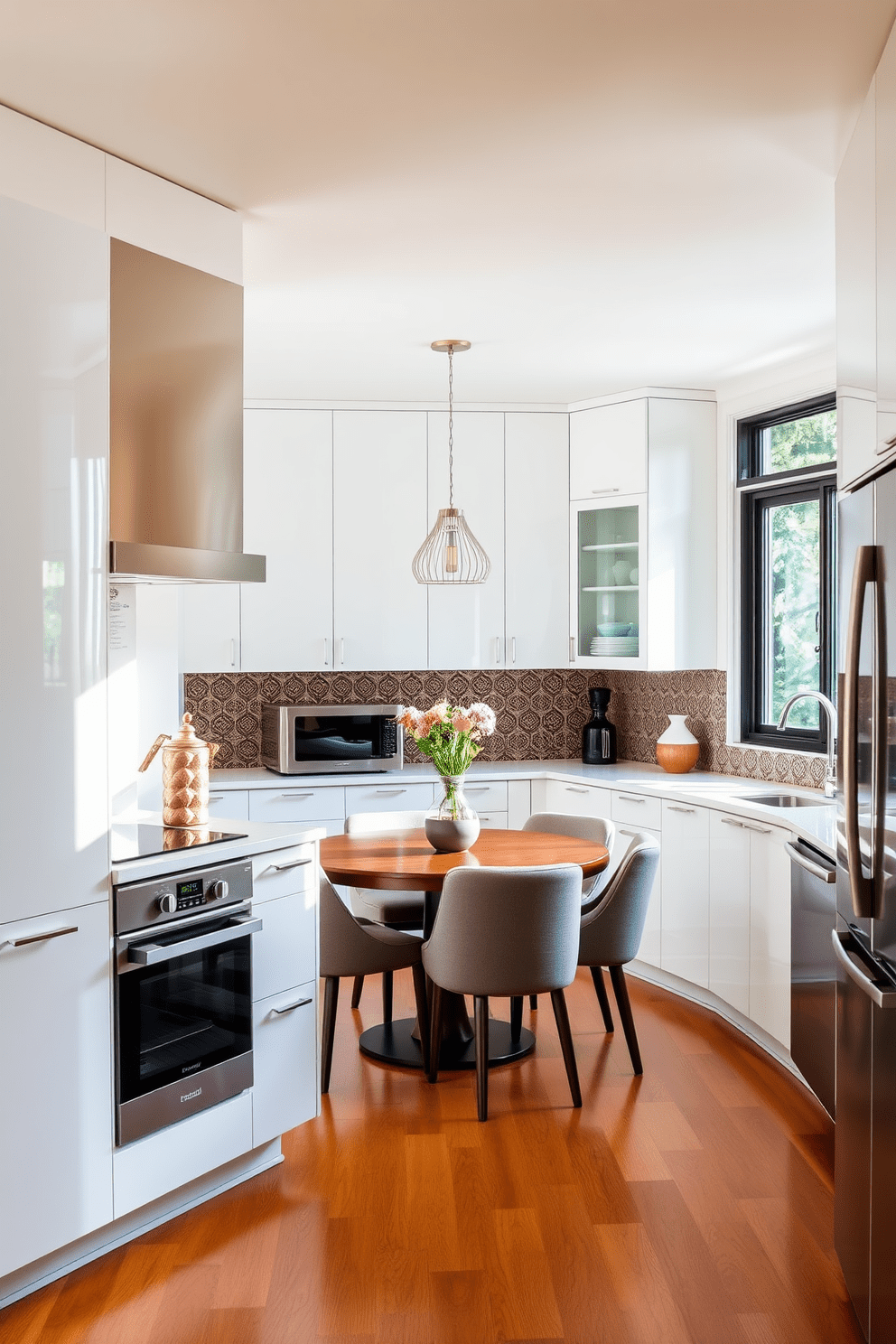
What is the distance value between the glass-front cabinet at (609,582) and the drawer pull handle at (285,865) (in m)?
2.56

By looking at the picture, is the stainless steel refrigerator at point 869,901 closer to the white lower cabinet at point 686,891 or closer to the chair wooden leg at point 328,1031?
the chair wooden leg at point 328,1031

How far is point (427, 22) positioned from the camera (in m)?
2.22

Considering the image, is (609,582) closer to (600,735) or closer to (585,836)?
(600,735)

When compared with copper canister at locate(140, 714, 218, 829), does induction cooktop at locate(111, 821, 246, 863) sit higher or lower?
lower

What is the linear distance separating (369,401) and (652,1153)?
3.70 meters

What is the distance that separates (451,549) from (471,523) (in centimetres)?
117

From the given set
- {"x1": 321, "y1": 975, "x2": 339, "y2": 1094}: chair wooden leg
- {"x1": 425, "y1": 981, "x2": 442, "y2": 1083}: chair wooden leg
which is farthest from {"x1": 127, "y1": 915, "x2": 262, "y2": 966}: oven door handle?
{"x1": 425, "y1": 981, "x2": 442, "y2": 1083}: chair wooden leg

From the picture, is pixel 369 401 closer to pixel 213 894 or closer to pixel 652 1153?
pixel 213 894

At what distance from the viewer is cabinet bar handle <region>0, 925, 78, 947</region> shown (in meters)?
2.41

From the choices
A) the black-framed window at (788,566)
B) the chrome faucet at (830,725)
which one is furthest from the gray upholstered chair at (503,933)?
the black-framed window at (788,566)

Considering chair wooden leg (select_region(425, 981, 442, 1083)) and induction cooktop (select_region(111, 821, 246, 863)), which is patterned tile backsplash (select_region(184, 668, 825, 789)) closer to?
chair wooden leg (select_region(425, 981, 442, 1083))

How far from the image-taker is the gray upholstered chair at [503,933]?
11.1 feet

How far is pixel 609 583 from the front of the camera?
553cm

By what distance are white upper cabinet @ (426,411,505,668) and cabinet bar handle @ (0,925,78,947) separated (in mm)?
3223
